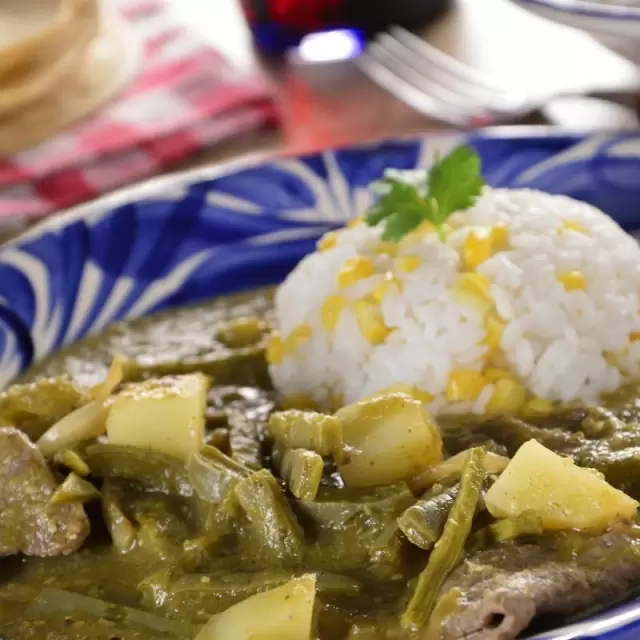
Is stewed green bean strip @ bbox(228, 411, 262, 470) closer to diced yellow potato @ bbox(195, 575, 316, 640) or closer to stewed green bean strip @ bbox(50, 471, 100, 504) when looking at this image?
stewed green bean strip @ bbox(50, 471, 100, 504)

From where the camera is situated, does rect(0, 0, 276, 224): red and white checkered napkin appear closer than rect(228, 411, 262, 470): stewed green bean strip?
No

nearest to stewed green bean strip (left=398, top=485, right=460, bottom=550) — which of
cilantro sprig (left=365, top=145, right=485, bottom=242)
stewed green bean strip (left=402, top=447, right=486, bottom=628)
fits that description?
stewed green bean strip (left=402, top=447, right=486, bottom=628)

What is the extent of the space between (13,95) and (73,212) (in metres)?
1.07

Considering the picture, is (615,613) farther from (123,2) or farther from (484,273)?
(123,2)

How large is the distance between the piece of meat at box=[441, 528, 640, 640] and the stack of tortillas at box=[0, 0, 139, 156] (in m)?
2.87

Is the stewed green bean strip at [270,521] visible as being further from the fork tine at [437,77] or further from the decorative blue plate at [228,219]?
the fork tine at [437,77]

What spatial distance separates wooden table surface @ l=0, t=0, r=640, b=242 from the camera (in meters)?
3.96

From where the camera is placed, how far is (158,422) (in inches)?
84.4

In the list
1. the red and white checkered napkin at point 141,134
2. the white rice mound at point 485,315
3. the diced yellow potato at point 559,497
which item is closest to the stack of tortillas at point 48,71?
the red and white checkered napkin at point 141,134

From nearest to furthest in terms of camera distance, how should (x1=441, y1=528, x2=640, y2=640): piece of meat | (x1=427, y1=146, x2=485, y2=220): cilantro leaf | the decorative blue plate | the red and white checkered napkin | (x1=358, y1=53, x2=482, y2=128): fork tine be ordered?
1. (x1=441, y1=528, x2=640, y2=640): piece of meat
2. (x1=427, y1=146, x2=485, y2=220): cilantro leaf
3. the decorative blue plate
4. the red and white checkered napkin
5. (x1=358, y1=53, x2=482, y2=128): fork tine

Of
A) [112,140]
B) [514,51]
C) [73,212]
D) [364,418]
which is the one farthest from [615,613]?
[514,51]

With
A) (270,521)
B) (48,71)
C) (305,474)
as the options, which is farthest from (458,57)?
(270,521)

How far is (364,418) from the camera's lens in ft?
6.79

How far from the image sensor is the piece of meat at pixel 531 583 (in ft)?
5.40
